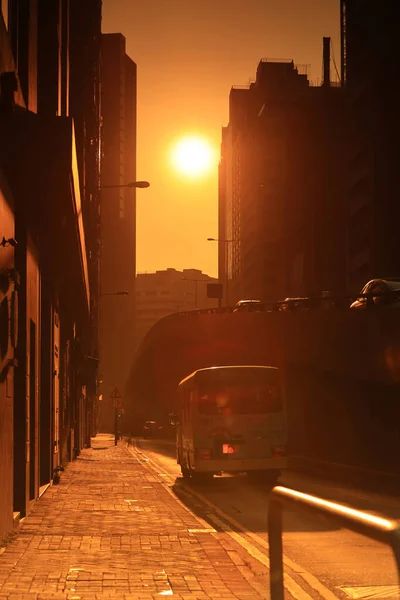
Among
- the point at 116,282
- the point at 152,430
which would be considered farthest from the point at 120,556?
the point at 116,282

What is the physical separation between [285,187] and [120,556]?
11249 centimetres

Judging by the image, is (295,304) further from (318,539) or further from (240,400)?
(318,539)

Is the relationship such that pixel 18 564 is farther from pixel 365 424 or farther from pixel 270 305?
pixel 270 305

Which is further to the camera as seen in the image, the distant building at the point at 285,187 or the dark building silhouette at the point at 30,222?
the distant building at the point at 285,187

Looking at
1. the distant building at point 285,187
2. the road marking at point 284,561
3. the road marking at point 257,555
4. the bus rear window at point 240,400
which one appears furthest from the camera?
the distant building at point 285,187

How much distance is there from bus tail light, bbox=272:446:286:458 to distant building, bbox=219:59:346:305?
7876 centimetres

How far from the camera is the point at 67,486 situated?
24.4 m

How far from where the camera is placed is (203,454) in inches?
992

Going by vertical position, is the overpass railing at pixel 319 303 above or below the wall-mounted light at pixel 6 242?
above

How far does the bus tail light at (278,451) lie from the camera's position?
25.0m

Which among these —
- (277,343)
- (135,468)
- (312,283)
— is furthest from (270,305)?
(312,283)

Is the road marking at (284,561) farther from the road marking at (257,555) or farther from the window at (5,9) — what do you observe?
the window at (5,9)

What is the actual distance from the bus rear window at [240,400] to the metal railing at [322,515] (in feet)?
64.9

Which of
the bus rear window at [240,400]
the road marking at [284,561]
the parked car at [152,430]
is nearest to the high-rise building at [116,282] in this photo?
the parked car at [152,430]
